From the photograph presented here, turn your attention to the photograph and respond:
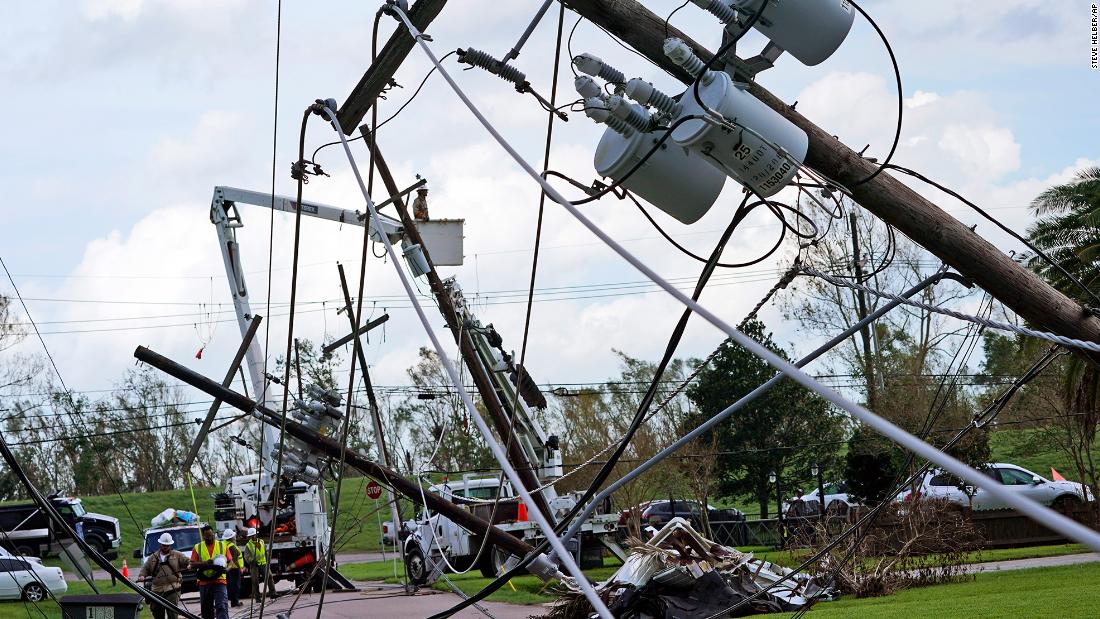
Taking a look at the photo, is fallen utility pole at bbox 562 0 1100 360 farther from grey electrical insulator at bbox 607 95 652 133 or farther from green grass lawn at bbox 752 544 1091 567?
green grass lawn at bbox 752 544 1091 567

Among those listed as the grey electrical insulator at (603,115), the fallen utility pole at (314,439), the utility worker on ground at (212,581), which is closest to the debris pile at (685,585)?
the utility worker on ground at (212,581)

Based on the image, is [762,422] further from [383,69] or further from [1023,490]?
[383,69]

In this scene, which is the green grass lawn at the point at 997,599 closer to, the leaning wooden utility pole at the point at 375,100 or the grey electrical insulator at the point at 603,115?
the leaning wooden utility pole at the point at 375,100

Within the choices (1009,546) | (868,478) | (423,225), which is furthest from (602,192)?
(868,478)

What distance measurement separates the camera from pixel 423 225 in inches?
492

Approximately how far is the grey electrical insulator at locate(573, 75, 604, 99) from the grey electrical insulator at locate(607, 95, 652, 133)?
7cm

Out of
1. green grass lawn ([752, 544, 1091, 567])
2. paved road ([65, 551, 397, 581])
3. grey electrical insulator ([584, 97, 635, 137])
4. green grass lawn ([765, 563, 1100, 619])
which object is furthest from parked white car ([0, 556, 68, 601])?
grey electrical insulator ([584, 97, 635, 137])

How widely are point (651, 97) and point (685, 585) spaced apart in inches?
478

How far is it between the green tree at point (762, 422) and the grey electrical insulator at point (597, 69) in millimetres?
32980

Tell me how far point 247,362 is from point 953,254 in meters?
18.6

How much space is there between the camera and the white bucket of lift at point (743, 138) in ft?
15.8

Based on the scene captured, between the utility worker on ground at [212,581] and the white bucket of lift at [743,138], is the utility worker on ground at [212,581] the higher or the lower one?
the lower one

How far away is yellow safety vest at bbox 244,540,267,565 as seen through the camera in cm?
2129

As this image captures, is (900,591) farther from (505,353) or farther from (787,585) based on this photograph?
(505,353)
